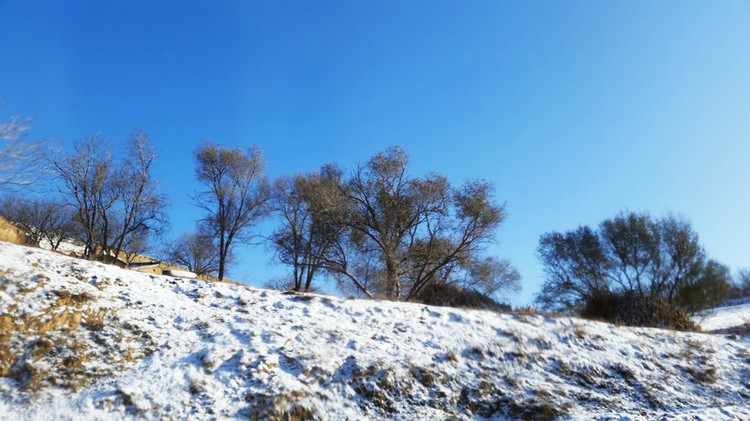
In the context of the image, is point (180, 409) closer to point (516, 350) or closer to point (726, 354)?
point (516, 350)

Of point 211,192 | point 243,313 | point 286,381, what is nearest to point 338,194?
point 211,192

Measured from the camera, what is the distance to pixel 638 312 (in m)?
13.8

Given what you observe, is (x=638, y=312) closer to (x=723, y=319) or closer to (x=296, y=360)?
(x=296, y=360)

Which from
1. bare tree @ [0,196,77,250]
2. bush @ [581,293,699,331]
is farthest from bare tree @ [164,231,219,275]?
bush @ [581,293,699,331]

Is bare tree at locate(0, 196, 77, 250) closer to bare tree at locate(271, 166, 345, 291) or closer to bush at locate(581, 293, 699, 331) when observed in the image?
bare tree at locate(271, 166, 345, 291)

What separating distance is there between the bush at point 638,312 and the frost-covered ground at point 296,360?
3.43m

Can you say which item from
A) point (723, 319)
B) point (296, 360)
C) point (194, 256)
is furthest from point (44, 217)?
point (723, 319)

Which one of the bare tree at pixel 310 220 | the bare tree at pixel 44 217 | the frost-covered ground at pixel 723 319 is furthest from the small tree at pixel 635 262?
the bare tree at pixel 44 217

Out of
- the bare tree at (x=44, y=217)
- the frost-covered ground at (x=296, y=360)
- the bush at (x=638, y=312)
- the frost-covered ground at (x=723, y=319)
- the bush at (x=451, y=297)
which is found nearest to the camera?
the frost-covered ground at (x=296, y=360)

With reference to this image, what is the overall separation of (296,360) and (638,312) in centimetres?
1173

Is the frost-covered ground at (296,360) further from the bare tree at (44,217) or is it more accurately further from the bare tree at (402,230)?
the bare tree at (44,217)

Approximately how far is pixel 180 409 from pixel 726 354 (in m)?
11.8

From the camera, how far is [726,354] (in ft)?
34.1

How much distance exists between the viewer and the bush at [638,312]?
1342 cm
